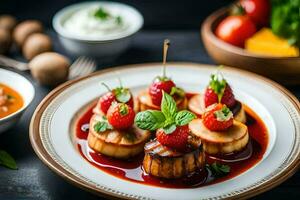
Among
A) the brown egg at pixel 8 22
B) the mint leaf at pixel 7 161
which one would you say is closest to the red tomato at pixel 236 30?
the brown egg at pixel 8 22

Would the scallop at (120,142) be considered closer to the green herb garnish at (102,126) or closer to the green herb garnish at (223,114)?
the green herb garnish at (102,126)

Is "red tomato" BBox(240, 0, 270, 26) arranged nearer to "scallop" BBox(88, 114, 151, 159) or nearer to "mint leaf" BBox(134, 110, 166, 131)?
"scallop" BBox(88, 114, 151, 159)

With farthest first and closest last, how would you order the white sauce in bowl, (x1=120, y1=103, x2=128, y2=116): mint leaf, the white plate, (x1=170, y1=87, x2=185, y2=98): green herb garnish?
the white sauce in bowl < (x1=170, y1=87, x2=185, y2=98): green herb garnish < (x1=120, y1=103, x2=128, y2=116): mint leaf < the white plate

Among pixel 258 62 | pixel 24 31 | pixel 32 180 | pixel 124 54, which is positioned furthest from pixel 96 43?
pixel 32 180

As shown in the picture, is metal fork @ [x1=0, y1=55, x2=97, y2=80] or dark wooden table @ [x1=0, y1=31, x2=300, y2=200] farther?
metal fork @ [x1=0, y1=55, x2=97, y2=80]

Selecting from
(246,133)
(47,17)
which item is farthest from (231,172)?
(47,17)

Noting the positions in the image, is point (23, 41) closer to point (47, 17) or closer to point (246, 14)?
point (47, 17)

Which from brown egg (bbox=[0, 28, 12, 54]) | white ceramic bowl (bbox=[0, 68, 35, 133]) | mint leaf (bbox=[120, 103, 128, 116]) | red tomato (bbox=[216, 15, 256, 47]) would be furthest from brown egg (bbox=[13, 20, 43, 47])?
mint leaf (bbox=[120, 103, 128, 116])
